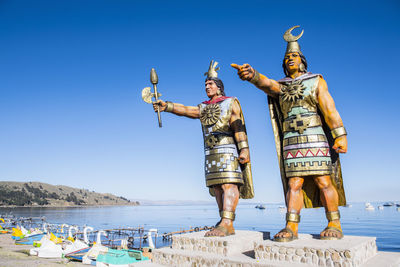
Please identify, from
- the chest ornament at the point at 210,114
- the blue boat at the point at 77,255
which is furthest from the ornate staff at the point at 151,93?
the blue boat at the point at 77,255

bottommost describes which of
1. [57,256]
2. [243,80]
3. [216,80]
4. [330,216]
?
[57,256]

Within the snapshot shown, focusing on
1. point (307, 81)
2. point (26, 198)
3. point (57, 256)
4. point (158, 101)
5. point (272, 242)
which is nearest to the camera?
point (272, 242)

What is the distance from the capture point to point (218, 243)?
4887 millimetres

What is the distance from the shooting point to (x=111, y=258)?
56.9 ft

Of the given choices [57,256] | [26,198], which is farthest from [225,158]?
[26,198]

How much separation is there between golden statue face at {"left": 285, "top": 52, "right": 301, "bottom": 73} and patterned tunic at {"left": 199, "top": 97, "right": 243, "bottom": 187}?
1245 mm

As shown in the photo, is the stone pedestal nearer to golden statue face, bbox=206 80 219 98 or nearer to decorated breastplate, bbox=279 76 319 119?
decorated breastplate, bbox=279 76 319 119

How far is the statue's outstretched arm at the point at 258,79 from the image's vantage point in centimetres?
473

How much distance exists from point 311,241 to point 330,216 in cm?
62

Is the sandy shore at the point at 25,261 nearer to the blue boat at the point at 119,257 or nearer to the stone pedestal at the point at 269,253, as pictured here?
the blue boat at the point at 119,257

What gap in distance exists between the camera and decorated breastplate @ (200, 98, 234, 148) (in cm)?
588

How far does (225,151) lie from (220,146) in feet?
0.45

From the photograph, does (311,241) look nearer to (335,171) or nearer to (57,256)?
(335,171)

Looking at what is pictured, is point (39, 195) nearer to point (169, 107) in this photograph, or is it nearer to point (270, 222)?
point (270, 222)
